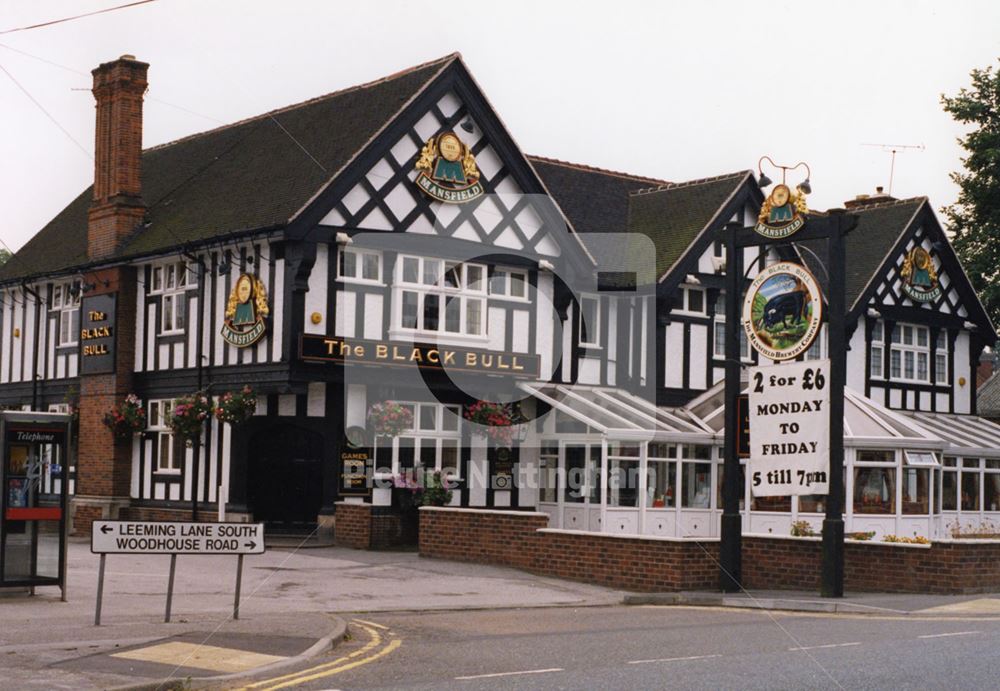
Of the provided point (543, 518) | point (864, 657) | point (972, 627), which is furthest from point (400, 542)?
point (864, 657)

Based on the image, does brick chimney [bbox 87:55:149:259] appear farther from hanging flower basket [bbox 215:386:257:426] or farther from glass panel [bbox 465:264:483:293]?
glass panel [bbox 465:264:483:293]

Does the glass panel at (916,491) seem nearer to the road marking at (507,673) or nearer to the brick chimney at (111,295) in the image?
the brick chimney at (111,295)

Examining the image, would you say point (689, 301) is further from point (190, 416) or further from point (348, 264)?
point (190, 416)

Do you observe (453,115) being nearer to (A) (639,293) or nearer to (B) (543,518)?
(A) (639,293)

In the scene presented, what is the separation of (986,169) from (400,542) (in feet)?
92.4

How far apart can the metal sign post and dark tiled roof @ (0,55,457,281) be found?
1348 cm

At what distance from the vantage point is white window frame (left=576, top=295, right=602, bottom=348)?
33.3 meters

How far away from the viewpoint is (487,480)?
3117cm

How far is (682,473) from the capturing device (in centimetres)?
3158

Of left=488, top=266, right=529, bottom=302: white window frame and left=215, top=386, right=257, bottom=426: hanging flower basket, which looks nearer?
left=215, top=386, right=257, bottom=426: hanging flower basket

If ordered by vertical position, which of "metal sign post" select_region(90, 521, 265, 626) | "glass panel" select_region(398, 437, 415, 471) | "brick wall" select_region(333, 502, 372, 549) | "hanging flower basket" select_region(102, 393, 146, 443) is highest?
"hanging flower basket" select_region(102, 393, 146, 443)

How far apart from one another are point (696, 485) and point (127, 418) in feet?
43.9

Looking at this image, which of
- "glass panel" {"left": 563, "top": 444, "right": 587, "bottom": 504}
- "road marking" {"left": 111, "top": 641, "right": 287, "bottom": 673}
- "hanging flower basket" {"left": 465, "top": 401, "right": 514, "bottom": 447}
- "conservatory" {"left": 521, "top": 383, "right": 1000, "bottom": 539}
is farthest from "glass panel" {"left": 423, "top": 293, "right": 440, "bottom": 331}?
"road marking" {"left": 111, "top": 641, "right": 287, "bottom": 673}

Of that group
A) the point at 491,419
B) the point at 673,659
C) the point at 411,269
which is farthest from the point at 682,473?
the point at 673,659
